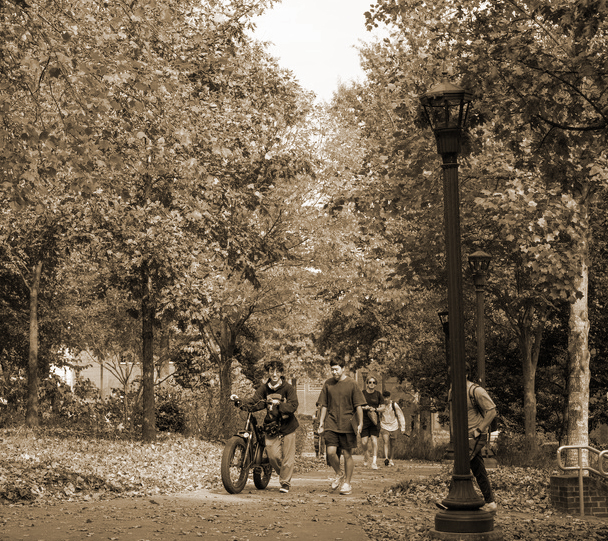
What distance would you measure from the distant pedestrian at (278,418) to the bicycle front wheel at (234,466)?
23.7 inches

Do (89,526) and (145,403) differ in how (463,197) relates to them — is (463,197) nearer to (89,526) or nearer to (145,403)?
(145,403)

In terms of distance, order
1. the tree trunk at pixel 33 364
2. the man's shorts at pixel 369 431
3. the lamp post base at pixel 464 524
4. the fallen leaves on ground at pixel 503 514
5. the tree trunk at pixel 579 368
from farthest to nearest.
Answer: the tree trunk at pixel 33 364 → the tree trunk at pixel 579 368 → the man's shorts at pixel 369 431 → the fallen leaves on ground at pixel 503 514 → the lamp post base at pixel 464 524

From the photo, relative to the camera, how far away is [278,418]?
13.1 metres

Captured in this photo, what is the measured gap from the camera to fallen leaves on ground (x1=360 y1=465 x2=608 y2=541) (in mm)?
8891

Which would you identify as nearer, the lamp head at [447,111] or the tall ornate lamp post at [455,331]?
the tall ornate lamp post at [455,331]

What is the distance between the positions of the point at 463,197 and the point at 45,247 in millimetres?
10289

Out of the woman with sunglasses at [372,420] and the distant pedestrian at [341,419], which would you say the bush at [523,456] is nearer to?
the woman with sunglasses at [372,420]

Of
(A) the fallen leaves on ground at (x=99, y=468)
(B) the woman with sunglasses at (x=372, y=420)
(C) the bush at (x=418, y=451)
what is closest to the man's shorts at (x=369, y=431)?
(B) the woman with sunglasses at (x=372, y=420)

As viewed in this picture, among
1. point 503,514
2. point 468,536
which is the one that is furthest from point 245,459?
point 468,536

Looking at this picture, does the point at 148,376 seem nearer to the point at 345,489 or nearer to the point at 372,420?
the point at 372,420

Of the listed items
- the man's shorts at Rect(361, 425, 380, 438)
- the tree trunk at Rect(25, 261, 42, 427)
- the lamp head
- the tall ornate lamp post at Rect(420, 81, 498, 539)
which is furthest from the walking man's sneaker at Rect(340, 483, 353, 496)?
the tree trunk at Rect(25, 261, 42, 427)

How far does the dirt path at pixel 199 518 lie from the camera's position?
27.6ft

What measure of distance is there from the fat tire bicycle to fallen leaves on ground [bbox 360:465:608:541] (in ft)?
5.98

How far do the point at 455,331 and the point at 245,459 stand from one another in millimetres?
5330
